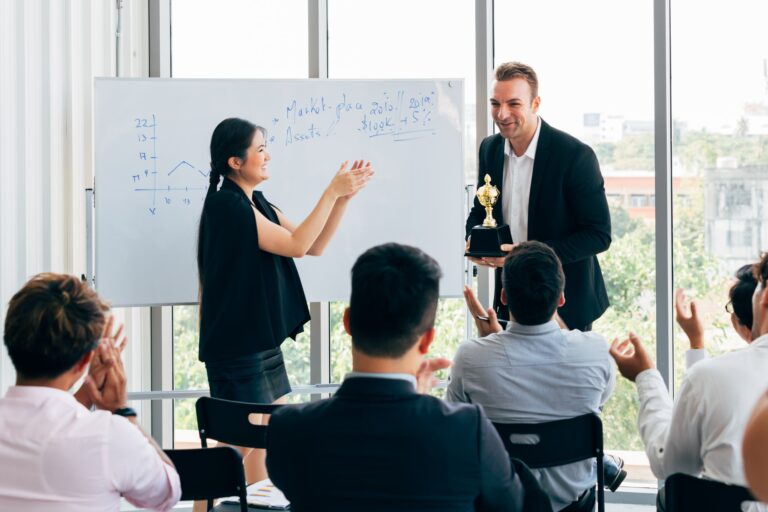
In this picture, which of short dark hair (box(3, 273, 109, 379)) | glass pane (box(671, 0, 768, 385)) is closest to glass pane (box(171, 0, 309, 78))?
glass pane (box(671, 0, 768, 385))

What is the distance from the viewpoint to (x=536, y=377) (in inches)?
93.0

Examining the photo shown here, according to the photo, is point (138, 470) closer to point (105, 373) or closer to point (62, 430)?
point (62, 430)

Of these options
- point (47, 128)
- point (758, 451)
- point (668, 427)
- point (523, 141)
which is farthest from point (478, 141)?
point (758, 451)

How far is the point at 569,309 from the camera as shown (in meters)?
3.57

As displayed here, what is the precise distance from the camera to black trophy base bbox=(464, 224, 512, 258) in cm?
361

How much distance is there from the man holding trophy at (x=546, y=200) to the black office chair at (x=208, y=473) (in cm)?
178

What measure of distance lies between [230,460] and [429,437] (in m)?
0.65

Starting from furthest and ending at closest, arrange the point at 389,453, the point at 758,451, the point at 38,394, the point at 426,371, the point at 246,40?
the point at 246,40
the point at 426,371
the point at 38,394
the point at 389,453
the point at 758,451

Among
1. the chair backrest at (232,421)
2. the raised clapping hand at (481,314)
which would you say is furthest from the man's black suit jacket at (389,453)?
the raised clapping hand at (481,314)

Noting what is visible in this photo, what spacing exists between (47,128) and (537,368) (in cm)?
231

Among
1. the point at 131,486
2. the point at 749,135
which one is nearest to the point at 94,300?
the point at 131,486

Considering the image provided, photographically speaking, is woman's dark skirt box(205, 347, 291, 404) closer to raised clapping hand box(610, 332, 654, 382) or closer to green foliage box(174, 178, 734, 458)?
green foliage box(174, 178, 734, 458)

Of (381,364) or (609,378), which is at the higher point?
(381,364)

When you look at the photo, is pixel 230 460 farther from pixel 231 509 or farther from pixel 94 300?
pixel 94 300
